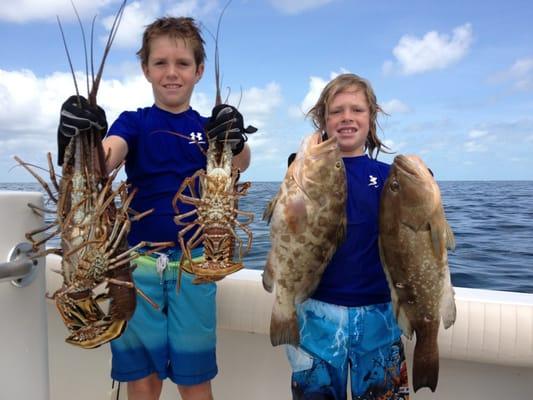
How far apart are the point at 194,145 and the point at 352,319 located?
57.7 inches

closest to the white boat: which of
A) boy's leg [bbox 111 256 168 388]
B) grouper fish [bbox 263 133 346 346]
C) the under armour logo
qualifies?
boy's leg [bbox 111 256 168 388]

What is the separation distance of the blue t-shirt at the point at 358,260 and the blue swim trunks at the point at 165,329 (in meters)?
0.76

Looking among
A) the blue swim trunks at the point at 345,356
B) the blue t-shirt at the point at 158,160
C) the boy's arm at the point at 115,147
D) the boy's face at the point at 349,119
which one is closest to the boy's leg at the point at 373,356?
the blue swim trunks at the point at 345,356

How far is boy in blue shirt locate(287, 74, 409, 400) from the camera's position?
2729 millimetres

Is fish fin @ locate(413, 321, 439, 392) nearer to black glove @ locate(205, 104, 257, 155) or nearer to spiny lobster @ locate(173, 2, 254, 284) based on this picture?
spiny lobster @ locate(173, 2, 254, 284)

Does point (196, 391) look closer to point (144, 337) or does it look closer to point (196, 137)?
point (144, 337)

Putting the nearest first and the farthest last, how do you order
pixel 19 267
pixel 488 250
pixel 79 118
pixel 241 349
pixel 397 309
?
pixel 19 267
pixel 79 118
pixel 397 309
pixel 241 349
pixel 488 250

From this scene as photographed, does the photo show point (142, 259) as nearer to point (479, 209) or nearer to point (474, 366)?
point (474, 366)

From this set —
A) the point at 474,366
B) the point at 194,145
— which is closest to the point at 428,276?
the point at 474,366

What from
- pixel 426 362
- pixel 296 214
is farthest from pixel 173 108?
pixel 426 362

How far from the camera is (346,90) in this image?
9.98ft

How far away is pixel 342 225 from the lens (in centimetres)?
274

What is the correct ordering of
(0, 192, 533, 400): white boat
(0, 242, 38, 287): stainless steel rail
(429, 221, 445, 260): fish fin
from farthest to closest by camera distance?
(429, 221, 445, 260): fish fin, (0, 192, 533, 400): white boat, (0, 242, 38, 287): stainless steel rail

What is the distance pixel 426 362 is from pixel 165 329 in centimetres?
160
